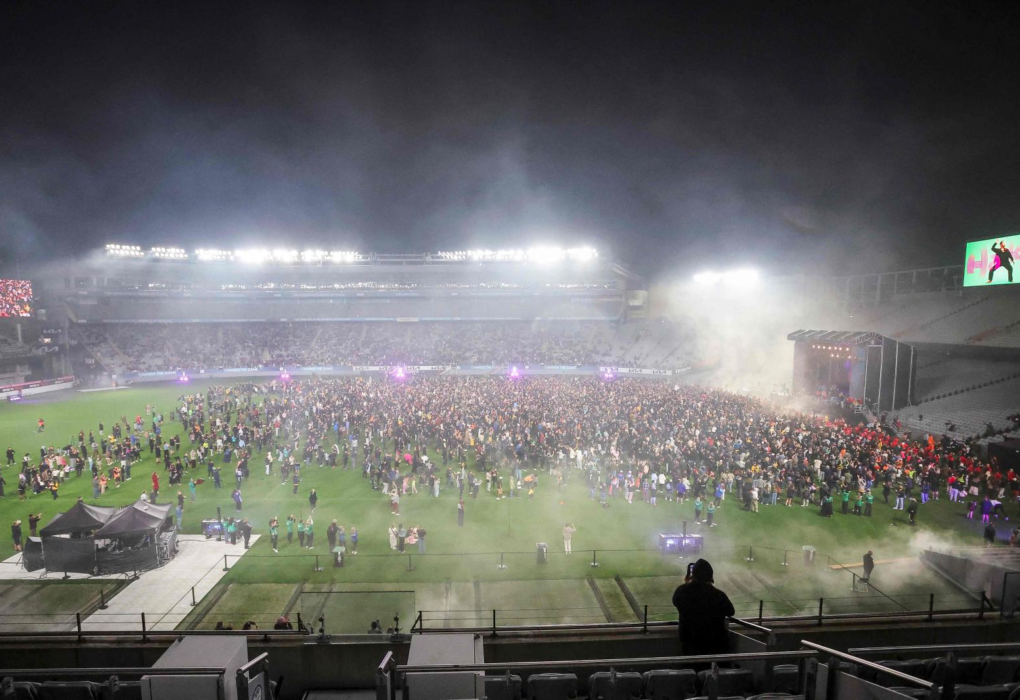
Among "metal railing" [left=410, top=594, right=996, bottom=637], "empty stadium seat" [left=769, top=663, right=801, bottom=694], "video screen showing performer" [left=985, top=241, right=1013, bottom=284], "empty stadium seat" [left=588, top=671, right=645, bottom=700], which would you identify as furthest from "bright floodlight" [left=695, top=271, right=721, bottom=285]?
"empty stadium seat" [left=588, top=671, right=645, bottom=700]

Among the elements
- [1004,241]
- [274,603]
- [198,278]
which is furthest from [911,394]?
[198,278]

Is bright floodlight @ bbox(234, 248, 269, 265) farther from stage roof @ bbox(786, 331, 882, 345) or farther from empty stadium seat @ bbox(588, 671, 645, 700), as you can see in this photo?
empty stadium seat @ bbox(588, 671, 645, 700)

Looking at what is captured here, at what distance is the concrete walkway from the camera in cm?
962

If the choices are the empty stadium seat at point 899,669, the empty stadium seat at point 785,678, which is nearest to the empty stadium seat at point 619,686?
the empty stadium seat at point 785,678

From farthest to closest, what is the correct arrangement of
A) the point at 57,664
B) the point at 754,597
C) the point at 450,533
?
the point at 450,533 → the point at 754,597 → the point at 57,664

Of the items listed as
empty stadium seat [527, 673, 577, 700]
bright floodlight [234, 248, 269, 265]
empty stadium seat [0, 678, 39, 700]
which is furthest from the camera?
bright floodlight [234, 248, 269, 265]

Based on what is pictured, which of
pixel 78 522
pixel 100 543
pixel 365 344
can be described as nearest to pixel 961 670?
pixel 100 543

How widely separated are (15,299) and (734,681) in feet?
198

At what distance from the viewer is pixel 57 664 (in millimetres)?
6430

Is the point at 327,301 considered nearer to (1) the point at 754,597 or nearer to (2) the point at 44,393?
(2) the point at 44,393

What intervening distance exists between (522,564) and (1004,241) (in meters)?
31.3

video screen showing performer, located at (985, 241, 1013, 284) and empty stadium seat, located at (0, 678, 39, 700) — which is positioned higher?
video screen showing performer, located at (985, 241, 1013, 284)

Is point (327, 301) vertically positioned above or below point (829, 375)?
above

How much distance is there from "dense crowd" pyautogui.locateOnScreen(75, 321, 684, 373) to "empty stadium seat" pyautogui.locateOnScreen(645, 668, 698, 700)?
4415 cm
